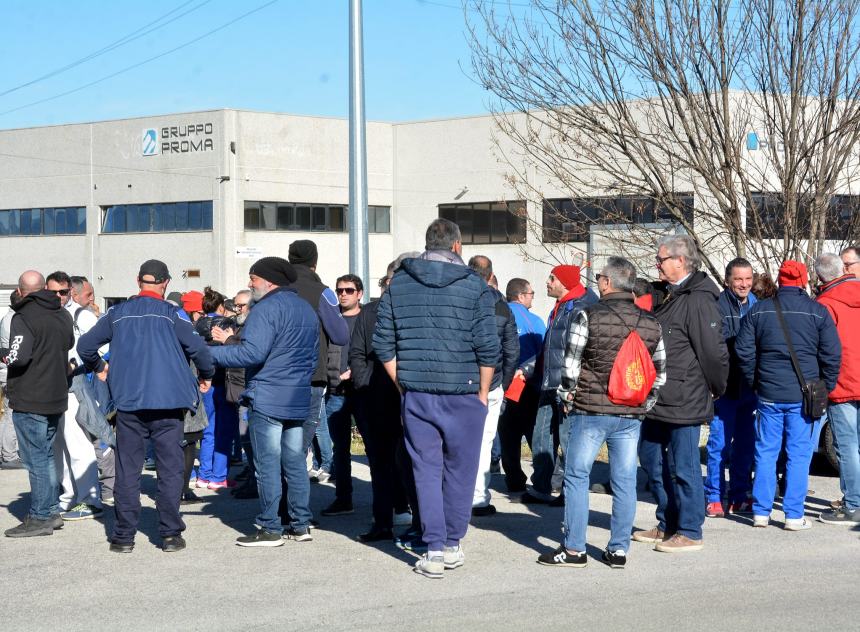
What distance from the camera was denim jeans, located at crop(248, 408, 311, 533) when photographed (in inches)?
310

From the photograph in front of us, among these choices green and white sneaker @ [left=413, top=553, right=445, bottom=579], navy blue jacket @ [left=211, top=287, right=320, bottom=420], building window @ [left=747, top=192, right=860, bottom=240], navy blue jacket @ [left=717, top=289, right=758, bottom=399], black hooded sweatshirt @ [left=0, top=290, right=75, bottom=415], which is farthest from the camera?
building window @ [left=747, top=192, right=860, bottom=240]

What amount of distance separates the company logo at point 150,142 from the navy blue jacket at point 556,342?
41092 mm

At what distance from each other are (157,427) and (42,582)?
4.31ft

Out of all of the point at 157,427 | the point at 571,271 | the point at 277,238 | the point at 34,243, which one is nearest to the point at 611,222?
the point at 571,271

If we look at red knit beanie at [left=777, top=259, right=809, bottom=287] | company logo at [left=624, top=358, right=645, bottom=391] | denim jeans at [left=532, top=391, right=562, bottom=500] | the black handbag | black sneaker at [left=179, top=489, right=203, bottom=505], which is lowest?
black sneaker at [left=179, top=489, right=203, bottom=505]

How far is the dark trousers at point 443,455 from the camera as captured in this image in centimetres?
712

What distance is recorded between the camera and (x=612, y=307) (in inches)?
286

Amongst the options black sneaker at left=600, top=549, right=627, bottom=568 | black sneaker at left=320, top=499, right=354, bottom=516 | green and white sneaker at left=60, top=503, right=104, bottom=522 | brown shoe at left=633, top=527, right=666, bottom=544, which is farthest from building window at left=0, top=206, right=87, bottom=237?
black sneaker at left=600, top=549, right=627, bottom=568

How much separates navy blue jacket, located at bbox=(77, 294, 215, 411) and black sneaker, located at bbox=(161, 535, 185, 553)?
89 centimetres

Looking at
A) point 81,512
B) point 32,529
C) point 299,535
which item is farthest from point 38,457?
point 299,535

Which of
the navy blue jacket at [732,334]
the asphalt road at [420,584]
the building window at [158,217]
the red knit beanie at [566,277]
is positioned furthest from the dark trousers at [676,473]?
the building window at [158,217]

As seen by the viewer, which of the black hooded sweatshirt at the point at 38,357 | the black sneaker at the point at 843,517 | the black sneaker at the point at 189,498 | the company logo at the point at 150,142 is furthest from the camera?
the company logo at the point at 150,142

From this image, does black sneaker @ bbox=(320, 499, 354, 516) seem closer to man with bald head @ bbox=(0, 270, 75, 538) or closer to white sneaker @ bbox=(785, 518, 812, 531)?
man with bald head @ bbox=(0, 270, 75, 538)

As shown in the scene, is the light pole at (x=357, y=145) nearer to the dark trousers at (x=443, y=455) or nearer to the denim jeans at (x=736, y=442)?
the denim jeans at (x=736, y=442)
